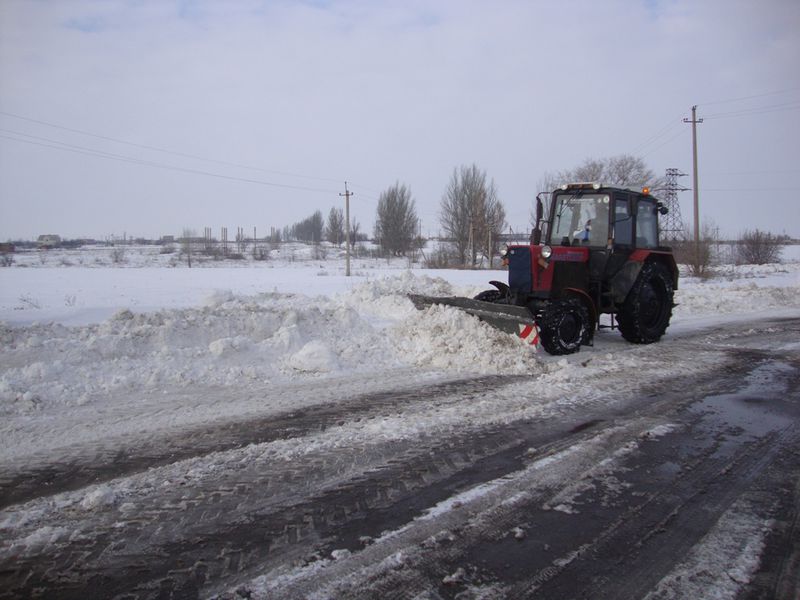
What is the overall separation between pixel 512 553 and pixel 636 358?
5.89 meters

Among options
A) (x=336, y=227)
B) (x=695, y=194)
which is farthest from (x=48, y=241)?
(x=695, y=194)

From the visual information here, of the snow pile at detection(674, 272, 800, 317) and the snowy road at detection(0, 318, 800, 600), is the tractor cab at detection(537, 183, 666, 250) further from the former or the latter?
the snow pile at detection(674, 272, 800, 317)

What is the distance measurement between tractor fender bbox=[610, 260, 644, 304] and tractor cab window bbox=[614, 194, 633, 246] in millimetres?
379

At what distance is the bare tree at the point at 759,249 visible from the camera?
4012cm

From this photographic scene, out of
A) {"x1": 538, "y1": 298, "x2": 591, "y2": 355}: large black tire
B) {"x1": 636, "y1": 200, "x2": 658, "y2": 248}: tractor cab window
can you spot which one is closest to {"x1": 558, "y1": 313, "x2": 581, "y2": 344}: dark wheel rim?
{"x1": 538, "y1": 298, "x2": 591, "y2": 355}: large black tire

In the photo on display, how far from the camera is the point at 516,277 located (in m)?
8.74

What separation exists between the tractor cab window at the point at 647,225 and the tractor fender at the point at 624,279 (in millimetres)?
547

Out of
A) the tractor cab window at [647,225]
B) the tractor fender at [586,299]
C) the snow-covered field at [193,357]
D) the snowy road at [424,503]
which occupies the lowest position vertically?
the snowy road at [424,503]

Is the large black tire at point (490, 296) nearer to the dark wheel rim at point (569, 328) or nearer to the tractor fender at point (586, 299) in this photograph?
the tractor fender at point (586, 299)

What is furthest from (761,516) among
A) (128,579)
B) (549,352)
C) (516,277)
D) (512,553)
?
(516,277)

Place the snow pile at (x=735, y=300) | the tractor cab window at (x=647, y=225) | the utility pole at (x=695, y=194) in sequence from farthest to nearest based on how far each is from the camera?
1. the utility pole at (x=695, y=194)
2. the snow pile at (x=735, y=300)
3. the tractor cab window at (x=647, y=225)

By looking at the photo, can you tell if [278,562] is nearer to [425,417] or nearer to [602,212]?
[425,417]

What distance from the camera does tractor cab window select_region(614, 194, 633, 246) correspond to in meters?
8.98

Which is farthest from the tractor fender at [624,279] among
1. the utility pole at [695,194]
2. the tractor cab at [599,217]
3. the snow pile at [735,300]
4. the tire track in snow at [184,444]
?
→ the utility pole at [695,194]
